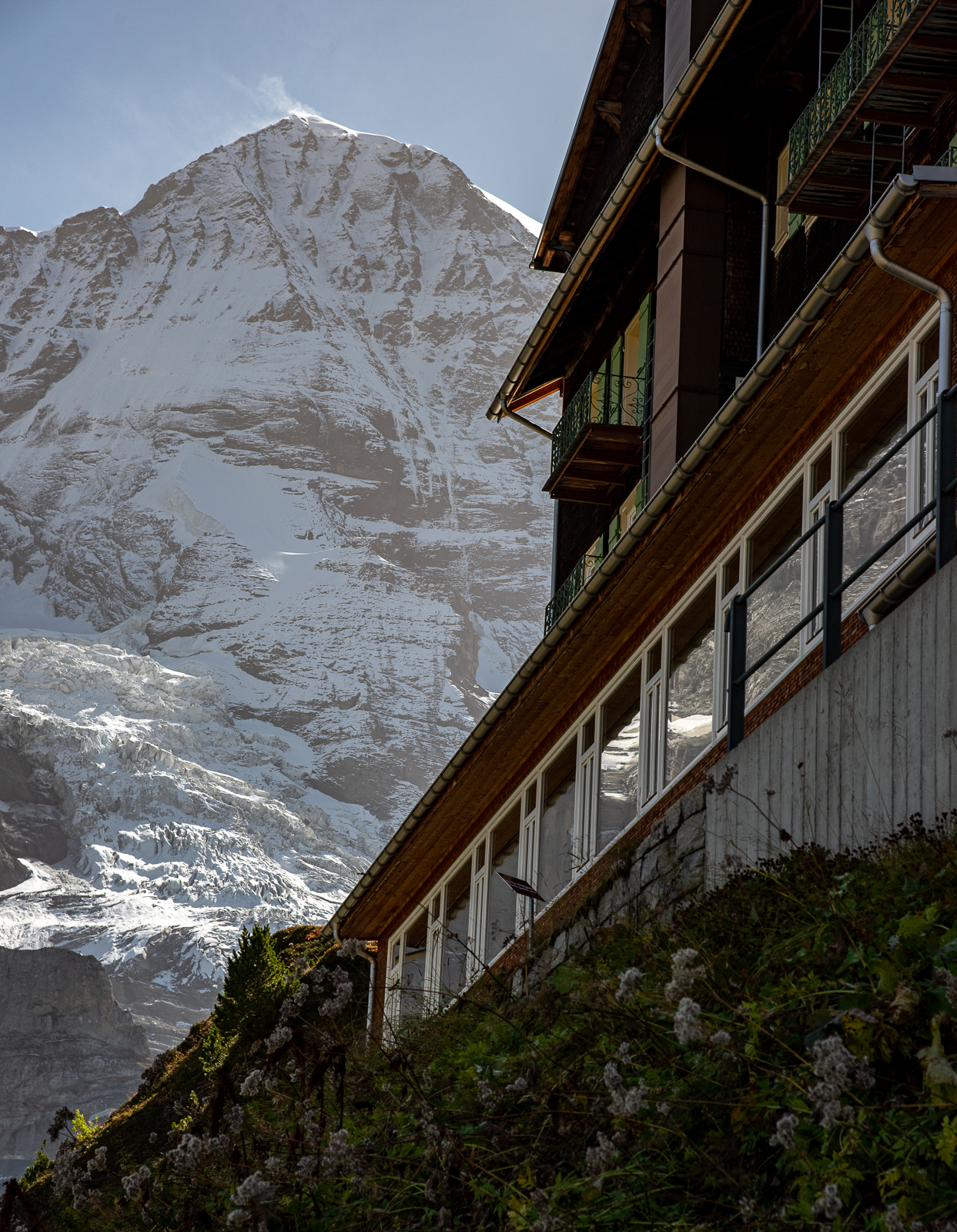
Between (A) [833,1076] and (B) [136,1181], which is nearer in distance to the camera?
(A) [833,1076]

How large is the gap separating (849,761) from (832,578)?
956mm

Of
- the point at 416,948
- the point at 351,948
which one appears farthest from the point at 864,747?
the point at 416,948

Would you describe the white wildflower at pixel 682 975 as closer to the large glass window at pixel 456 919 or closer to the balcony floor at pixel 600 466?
the large glass window at pixel 456 919

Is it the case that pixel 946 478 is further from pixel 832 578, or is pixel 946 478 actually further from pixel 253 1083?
pixel 253 1083

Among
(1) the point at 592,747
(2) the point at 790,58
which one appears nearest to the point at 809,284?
(2) the point at 790,58

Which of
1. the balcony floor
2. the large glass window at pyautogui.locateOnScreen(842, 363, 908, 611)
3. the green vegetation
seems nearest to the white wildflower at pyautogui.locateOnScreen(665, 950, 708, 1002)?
the green vegetation

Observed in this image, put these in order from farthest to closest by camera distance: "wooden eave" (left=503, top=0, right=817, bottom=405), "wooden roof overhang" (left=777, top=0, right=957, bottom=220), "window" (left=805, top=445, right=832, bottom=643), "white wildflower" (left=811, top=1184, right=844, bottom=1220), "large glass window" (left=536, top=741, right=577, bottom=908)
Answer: "wooden eave" (left=503, top=0, right=817, bottom=405), "large glass window" (left=536, top=741, right=577, bottom=908), "wooden roof overhang" (left=777, top=0, right=957, bottom=220), "window" (left=805, top=445, right=832, bottom=643), "white wildflower" (left=811, top=1184, right=844, bottom=1220)

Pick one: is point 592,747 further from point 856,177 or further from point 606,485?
point 606,485

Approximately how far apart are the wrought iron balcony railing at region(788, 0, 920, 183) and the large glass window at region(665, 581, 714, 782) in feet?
13.2

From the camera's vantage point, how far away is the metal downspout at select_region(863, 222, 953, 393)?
752cm

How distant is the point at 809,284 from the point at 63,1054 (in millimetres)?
111488

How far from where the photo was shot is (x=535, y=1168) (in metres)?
4.59

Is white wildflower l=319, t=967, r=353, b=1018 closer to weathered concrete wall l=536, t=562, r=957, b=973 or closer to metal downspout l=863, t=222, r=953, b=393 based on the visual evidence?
weathered concrete wall l=536, t=562, r=957, b=973

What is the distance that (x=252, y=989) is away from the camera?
27203 millimetres
